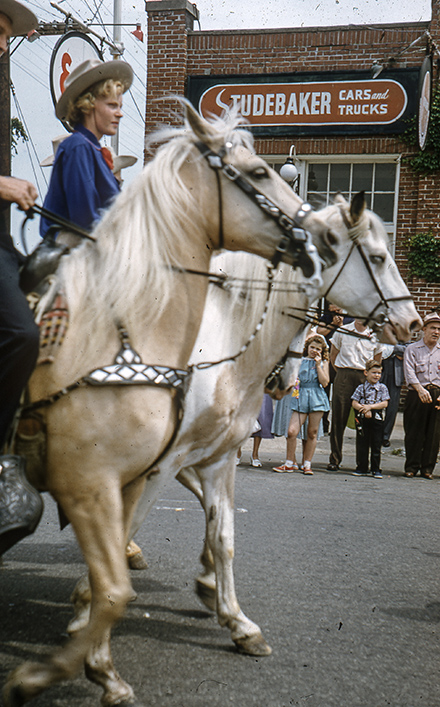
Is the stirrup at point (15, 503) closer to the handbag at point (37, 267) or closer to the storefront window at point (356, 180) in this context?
the handbag at point (37, 267)

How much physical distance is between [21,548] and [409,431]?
239 inches

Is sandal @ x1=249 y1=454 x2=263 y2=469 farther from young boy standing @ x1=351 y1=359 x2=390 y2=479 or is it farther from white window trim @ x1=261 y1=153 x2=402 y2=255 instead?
white window trim @ x1=261 y1=153 x2=402 y2=255

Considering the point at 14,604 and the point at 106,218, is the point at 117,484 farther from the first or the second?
the point at 14,604

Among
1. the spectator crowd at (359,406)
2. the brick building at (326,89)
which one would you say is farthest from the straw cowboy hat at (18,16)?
the brick building at (326,89)

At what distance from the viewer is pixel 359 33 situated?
1471 centimetres

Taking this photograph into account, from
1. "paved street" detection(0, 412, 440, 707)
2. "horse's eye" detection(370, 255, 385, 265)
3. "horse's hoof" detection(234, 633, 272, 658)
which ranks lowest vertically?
"paved street" detection(0, 412, 440, 707)

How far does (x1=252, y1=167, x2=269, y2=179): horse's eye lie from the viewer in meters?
2.76

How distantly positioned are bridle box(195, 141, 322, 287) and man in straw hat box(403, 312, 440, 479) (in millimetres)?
7435

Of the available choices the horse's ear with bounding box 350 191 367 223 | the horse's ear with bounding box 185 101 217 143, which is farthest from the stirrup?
the horse's ear with bounding box 350 191 367 223

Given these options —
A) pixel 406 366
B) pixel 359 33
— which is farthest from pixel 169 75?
pixel 406 366

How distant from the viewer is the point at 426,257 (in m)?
14.2

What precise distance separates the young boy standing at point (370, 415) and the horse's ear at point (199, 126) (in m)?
7.30

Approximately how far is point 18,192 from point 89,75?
1160 millimetres

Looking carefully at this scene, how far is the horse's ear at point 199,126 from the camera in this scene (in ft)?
8.75
